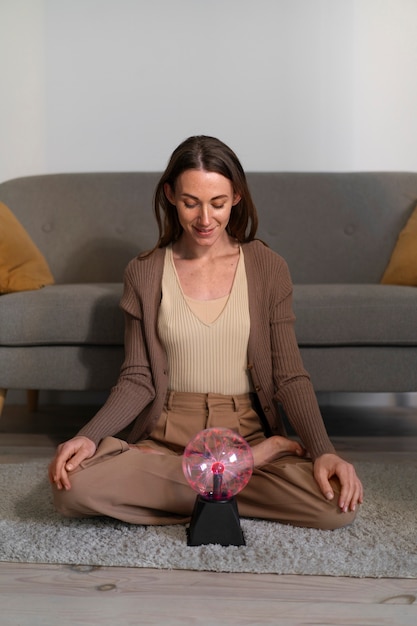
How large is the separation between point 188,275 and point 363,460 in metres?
0.85

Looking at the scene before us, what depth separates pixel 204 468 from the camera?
1574mm

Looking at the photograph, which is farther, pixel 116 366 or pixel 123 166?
pixel 123 166

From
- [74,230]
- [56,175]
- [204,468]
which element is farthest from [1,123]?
[204,468]

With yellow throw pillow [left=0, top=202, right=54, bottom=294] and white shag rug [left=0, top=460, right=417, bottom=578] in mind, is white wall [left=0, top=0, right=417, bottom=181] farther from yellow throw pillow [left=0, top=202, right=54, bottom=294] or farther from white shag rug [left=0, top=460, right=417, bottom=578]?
white shag rug [left=0, top=460, right=417, bottom=578]

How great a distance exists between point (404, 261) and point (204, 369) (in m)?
1.21

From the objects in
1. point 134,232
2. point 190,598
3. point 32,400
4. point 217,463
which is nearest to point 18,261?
point 134,232

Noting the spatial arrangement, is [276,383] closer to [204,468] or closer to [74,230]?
[204,468]

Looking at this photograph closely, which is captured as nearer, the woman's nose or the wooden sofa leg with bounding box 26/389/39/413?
the woman's nose

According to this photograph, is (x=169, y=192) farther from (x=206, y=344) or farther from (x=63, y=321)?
(x=63, y=321)

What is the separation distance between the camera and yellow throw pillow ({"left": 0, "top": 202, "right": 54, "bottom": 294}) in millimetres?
2721

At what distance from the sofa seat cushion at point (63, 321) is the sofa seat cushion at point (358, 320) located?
57 centimetres

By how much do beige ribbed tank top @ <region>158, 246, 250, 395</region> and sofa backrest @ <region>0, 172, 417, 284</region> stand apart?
1183mm

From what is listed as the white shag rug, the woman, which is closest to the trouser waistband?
the woman

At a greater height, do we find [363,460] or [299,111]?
Result: [299,111]
